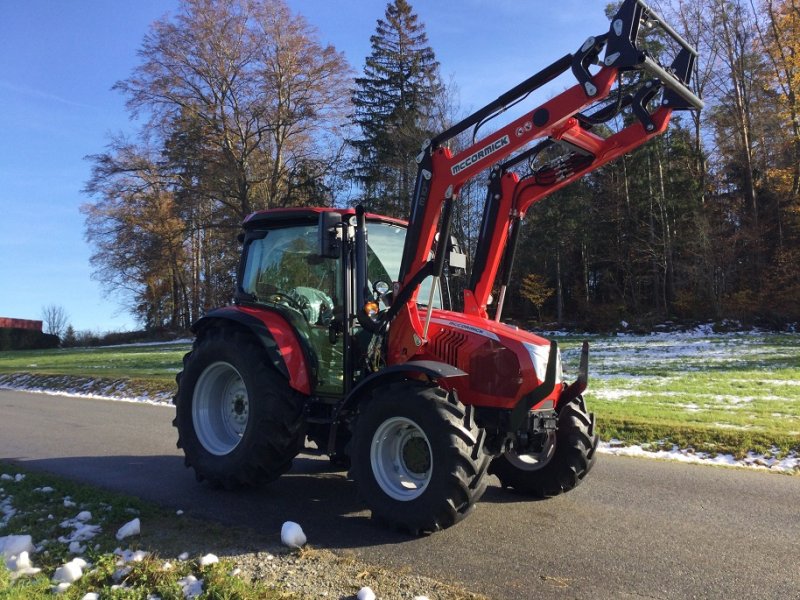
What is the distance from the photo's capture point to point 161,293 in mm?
50281

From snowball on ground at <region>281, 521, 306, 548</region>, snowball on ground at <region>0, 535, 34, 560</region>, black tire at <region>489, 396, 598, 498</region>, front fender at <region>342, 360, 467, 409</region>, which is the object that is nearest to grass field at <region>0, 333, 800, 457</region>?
black tire at <region>489, 396, 598, 498</region>

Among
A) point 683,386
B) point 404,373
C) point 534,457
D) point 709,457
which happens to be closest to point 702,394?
point 683,386

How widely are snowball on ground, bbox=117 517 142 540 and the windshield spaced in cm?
249

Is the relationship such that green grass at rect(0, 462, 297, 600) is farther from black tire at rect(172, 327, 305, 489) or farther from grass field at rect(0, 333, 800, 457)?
grass field at rect(0, 333, 800, 457)

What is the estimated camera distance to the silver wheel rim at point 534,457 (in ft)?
16.7

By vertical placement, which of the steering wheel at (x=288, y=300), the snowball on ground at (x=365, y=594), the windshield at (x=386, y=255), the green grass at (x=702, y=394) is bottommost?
the snowball on ground at (x=365, y=594)

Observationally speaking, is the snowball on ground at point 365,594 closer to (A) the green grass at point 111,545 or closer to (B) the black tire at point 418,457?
(A) the green grass at point 111,545

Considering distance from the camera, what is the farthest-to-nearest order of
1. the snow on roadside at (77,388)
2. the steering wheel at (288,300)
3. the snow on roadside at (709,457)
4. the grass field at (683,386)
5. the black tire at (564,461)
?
the snow on roadside at (77,388) → the grass field at (683,386) → the snow on roadside at (709,457) → the steering wheel at (288,300) → the black tire at (564,461)

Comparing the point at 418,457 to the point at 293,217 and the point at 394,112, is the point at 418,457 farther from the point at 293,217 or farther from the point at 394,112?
the point at 394,112

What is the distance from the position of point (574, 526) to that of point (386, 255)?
2.66 m

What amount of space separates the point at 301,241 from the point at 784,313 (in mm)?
27664

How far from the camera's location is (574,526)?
14.8 ft

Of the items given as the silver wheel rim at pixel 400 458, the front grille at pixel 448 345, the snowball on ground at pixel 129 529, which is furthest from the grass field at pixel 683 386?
the snowball on ground at pixel 129 529

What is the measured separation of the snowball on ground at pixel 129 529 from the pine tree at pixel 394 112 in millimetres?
23675
